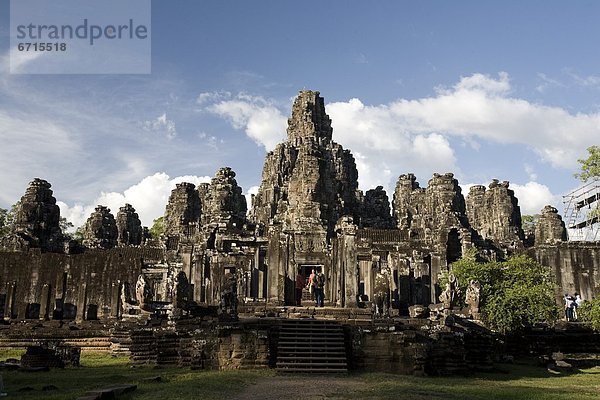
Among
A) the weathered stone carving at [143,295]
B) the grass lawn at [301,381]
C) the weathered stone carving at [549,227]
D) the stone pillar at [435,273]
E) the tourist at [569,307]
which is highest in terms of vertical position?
the weathered stone carving at [549,227]

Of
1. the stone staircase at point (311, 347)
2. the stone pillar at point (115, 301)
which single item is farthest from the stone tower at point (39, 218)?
the stone staircase at point (311, 347)

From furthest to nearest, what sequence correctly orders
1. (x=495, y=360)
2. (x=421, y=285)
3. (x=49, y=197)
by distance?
1. (x=49, y=197)
2. (x=421, y=285)
3. (x=495, y=360)

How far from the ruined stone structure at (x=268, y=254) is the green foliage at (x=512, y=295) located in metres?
1.05

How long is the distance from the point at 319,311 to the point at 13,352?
39.0 feet

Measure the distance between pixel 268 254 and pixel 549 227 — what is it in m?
28.6

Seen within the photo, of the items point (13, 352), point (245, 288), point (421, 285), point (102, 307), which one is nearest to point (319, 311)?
point (245, 288)

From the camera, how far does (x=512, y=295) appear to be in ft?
75.8

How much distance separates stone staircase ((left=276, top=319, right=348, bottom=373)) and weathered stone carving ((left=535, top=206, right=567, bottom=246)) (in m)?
32.3

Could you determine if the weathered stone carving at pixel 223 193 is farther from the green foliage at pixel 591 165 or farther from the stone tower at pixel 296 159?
the green foliage at pixel 591 165

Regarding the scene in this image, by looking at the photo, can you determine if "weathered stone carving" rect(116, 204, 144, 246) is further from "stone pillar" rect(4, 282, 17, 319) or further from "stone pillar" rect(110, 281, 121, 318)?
"stone pillar" rect(110, 281, 121, 318)

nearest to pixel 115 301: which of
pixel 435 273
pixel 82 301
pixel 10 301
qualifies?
pixel 82 301

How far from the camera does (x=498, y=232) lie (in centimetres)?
5378

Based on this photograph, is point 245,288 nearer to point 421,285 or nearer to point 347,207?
point 421,285

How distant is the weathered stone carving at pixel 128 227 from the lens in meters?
57.6
